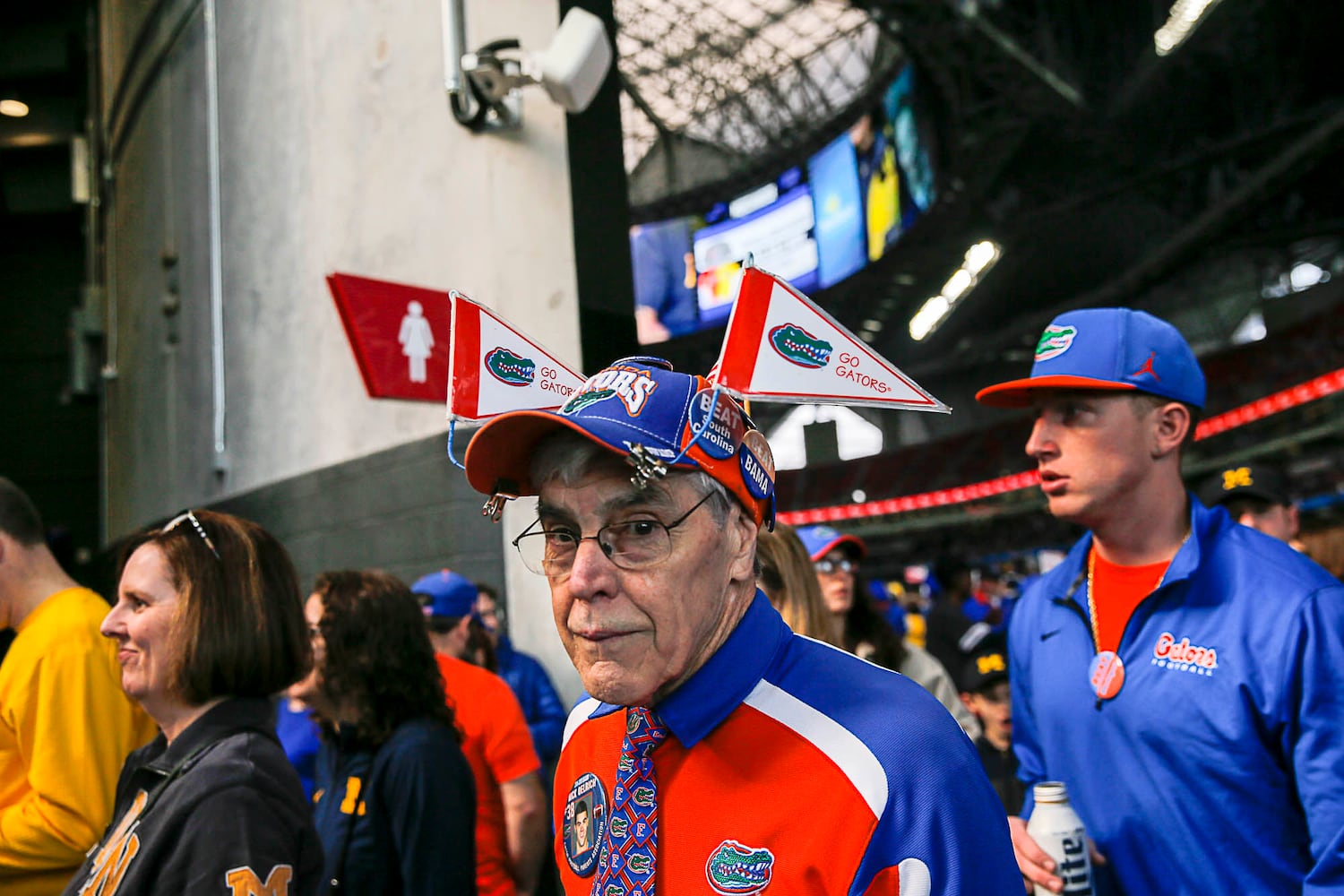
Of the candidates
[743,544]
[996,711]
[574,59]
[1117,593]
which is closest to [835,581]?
[996,711]

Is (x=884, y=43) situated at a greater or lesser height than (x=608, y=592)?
greater

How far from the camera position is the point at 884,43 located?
72.0ft

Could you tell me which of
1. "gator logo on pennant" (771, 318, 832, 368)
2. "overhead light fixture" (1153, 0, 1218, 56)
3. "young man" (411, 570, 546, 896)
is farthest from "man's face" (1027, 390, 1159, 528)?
"overhead light fixture" (1153, 0, 1218, 56)

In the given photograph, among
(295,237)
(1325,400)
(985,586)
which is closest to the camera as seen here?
(295,237)

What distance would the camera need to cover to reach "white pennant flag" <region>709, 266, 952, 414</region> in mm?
1714

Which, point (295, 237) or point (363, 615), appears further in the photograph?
point (295, 237)

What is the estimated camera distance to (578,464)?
1.39m

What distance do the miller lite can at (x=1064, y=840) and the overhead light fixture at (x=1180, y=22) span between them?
12.0 meters

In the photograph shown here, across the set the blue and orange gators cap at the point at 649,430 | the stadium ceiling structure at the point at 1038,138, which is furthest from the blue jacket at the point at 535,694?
the stadium ceiling structure at the point at 1038,138

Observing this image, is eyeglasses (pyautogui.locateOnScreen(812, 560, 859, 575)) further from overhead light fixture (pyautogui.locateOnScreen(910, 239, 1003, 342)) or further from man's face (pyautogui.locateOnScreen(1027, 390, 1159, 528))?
overhead light fixture (pyautogui.locateOnScreen(910, 239, 1003, 342))

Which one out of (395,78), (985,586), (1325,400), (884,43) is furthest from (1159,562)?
(884,43)

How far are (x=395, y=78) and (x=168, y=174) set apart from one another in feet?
13.9

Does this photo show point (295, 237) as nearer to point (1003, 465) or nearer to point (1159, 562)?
point (1159, 562)

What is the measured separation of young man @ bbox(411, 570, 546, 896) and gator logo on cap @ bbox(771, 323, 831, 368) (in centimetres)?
202
